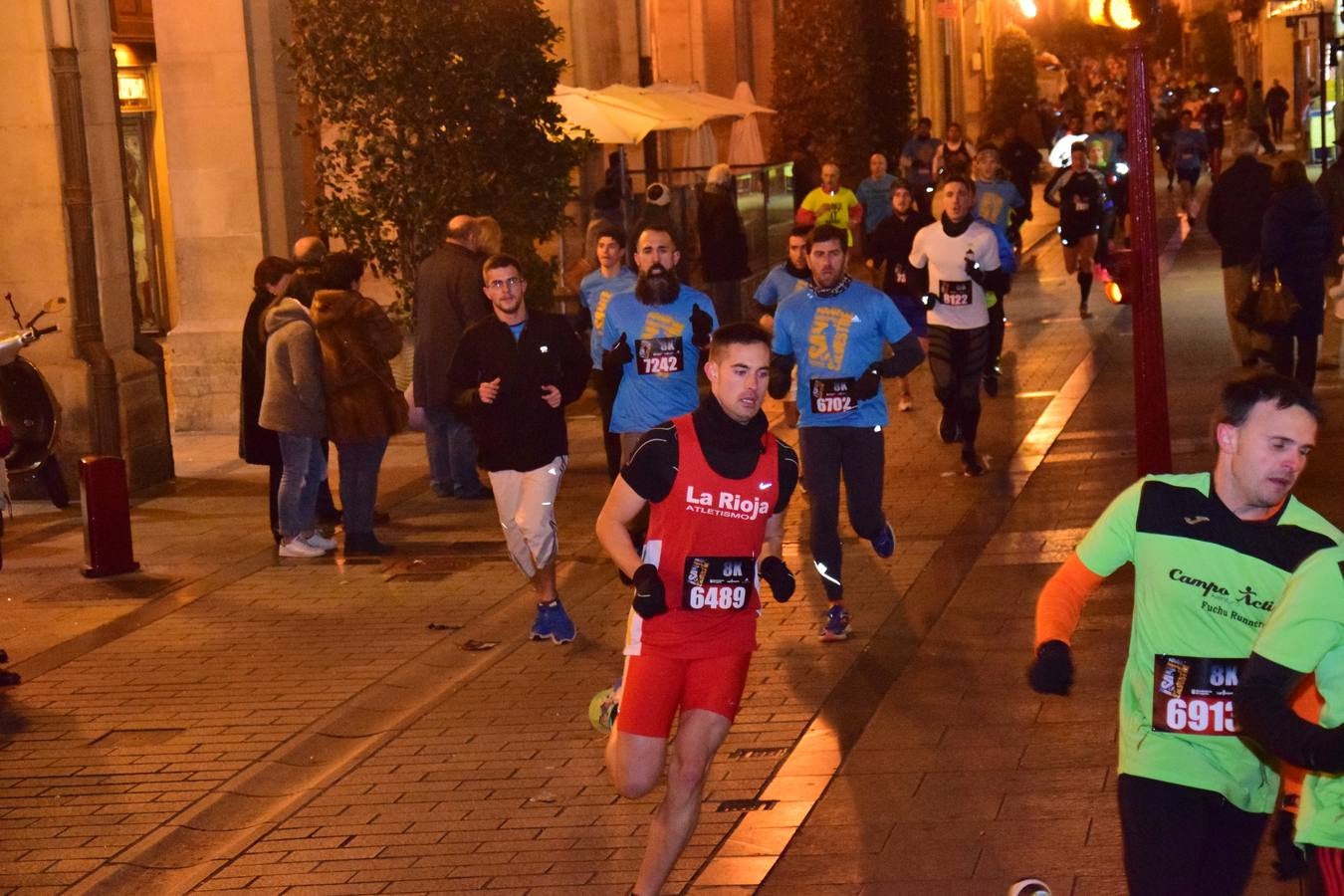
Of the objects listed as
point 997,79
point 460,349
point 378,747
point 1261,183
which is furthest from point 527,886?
point 997,79

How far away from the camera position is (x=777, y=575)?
231 inches

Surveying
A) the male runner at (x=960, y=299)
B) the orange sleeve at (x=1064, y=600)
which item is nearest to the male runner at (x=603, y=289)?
the male runner at (x=960, y=299)

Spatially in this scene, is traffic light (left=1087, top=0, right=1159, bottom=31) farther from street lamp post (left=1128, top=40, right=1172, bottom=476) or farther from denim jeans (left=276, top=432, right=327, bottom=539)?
denim jeans (left=276, top=432, right=327, bottom=539)

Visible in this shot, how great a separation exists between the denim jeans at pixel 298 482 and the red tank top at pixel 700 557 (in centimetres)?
607

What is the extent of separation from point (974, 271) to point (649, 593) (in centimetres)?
789

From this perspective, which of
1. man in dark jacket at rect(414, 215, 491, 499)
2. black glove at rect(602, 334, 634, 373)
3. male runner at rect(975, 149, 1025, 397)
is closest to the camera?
black glove at rect(602, 334, 634, 373)

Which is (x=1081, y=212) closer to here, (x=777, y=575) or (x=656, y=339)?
(x=656, y=339)

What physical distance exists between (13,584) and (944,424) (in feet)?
19.8

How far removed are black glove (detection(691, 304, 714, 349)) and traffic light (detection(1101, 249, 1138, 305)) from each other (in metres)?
2.31

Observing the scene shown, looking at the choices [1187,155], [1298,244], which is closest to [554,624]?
[1298,244]

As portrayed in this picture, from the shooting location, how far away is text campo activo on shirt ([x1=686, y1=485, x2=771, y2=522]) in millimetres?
5645

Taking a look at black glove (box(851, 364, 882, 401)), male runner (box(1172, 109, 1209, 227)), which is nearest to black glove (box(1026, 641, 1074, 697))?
black glove (box(851, 364, 882, 401))

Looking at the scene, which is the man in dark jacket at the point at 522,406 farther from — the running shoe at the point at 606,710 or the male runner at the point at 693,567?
the male runner at the point at 693,567

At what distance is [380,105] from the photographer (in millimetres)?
14492
